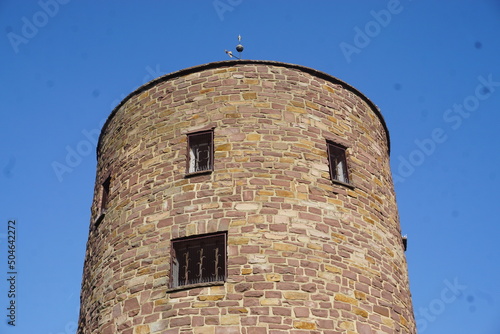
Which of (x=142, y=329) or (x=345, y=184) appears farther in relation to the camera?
(x=345, y=184)

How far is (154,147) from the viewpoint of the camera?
13.2m

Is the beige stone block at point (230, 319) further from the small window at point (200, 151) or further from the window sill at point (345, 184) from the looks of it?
the window sill at point (345, 184)

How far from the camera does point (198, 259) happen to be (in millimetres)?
11578

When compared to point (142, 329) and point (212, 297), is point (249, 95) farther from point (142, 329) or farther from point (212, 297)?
point (142, 329)

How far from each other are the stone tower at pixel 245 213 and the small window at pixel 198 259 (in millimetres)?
21

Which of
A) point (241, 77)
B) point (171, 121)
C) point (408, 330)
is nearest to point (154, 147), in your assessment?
point (171, 121)

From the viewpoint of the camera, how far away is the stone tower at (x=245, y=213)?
11016 mm

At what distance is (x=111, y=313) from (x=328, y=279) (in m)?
4.22

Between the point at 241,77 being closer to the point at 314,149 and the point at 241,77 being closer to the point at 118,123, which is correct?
the point at 314,149

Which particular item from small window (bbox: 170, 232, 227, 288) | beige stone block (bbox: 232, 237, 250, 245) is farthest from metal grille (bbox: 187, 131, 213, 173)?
beige stone block (bbox: 232, 237, 250, 245)

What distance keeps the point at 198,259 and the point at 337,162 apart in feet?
12.4

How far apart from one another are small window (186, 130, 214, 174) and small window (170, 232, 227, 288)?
158cm

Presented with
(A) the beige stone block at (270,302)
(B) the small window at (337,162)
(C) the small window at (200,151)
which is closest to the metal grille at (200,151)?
(C) the small window at (200,151)

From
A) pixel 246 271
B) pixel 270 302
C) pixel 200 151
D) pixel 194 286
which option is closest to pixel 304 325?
pixel 270 302
